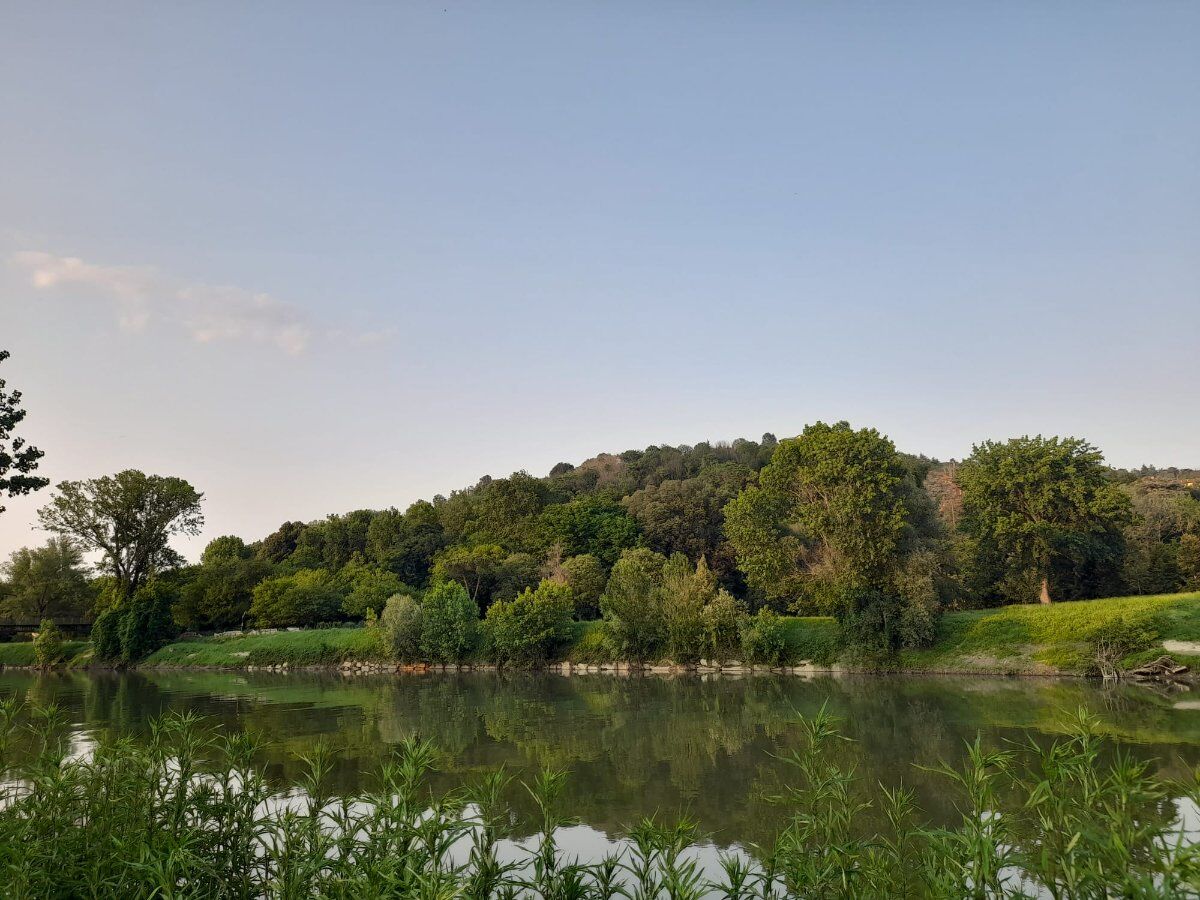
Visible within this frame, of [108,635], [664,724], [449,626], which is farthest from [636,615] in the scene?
[108,635]

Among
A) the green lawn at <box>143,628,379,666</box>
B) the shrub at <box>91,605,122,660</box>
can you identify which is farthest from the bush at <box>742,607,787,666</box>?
the shrub at <box>91,605,122,660</box>

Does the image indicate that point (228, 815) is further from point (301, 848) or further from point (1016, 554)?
point (1016, 554)

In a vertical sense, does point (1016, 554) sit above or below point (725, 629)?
above

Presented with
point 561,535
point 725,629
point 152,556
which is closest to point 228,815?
point 725,629

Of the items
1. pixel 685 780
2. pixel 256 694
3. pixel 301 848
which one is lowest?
pixel 256 694

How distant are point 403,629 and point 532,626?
987 cm

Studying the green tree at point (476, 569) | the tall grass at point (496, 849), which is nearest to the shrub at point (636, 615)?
the green tree at point (476, 569)

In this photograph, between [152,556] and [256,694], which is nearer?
[256,694]

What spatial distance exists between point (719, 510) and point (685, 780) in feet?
176

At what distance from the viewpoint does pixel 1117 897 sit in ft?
14.4

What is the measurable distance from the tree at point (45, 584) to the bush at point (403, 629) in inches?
1582

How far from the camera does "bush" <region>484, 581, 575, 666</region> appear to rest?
47.4 metres

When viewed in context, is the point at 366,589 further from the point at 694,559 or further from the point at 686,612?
the point at 686,612

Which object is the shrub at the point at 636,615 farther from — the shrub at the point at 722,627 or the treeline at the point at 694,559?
the shrub at the point at 722,627
